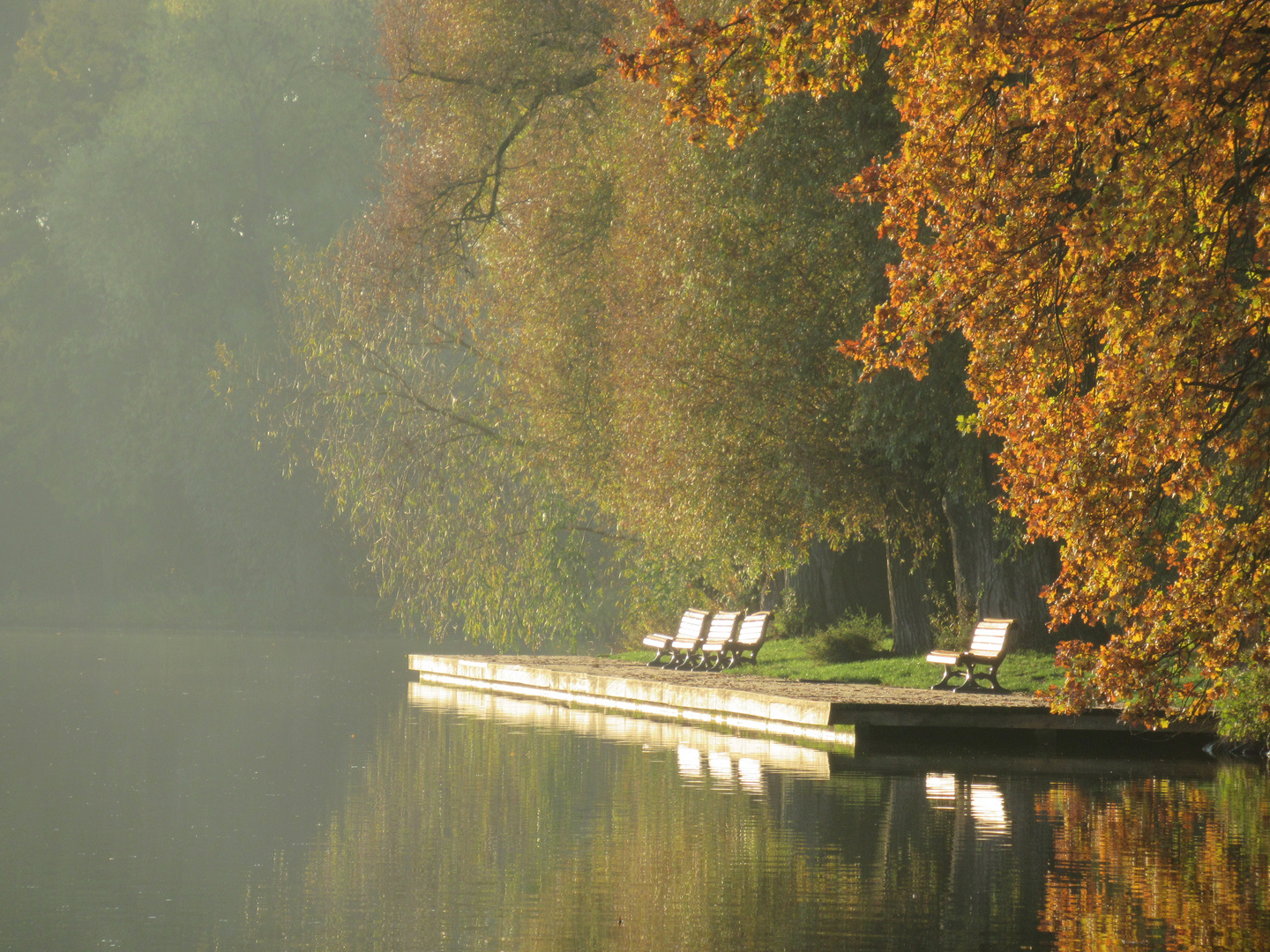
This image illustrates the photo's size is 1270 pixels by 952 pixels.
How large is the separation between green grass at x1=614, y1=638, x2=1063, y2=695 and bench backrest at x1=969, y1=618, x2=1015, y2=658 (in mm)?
755

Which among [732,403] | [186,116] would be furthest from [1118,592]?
[186,116]

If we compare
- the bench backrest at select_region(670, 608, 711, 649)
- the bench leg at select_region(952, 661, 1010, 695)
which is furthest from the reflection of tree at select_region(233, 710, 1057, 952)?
the bench backrest at select_region(670, 608, 711, 649)

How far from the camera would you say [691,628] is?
25594 mm

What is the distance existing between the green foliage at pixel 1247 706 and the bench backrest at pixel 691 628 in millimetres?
10488

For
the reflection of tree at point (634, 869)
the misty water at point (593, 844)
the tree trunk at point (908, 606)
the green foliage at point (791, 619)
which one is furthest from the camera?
the green foliage at point (791, 619)

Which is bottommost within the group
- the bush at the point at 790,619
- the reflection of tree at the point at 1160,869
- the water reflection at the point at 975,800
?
the reflection of tree at the point at 1160,869

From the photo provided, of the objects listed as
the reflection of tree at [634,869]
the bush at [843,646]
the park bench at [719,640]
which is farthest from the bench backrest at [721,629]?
the reflection of tree at [634,869]

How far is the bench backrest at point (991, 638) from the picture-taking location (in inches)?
717

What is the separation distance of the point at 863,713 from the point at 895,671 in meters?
6.60

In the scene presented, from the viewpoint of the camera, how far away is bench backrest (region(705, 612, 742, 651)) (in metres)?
23.8

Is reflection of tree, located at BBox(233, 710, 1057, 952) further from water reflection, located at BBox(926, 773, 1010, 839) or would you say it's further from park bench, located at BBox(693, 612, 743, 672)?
park bench, located at BBox(693, 612, 743, 672)

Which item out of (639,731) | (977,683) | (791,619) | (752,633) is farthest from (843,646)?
(639,731)

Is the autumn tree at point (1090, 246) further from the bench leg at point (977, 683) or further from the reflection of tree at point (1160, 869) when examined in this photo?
the bench leg at point (977, 683)

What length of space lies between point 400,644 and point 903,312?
35.5 metres
